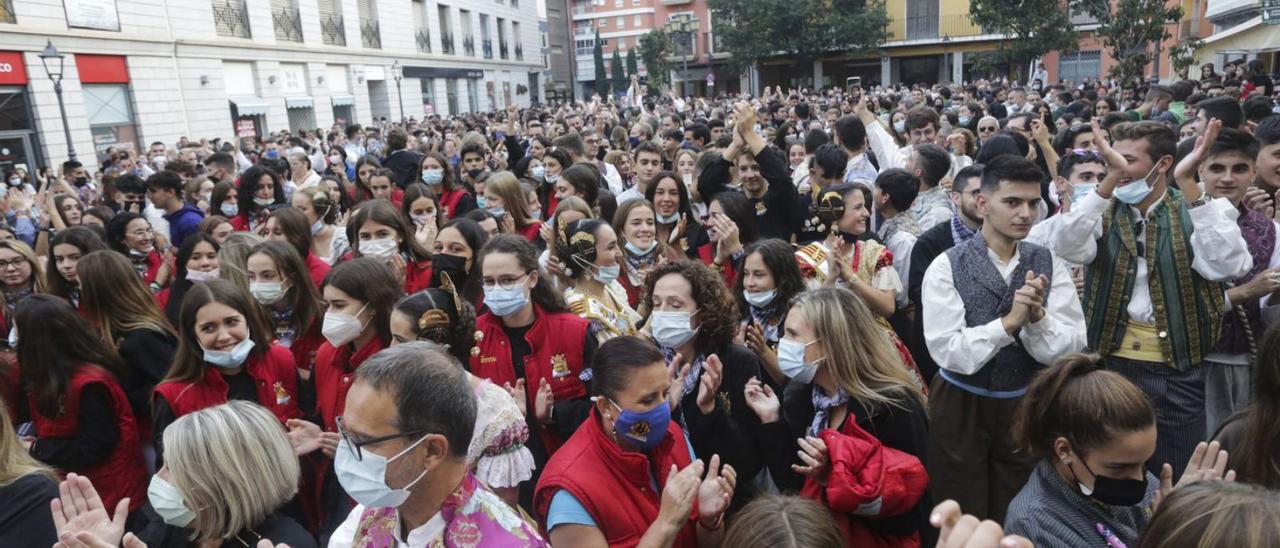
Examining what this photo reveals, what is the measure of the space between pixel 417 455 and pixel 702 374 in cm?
164

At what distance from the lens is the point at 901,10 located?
4725cm

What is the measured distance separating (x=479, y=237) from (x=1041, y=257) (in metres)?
3.15

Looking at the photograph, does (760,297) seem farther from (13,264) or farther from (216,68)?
(216,68)

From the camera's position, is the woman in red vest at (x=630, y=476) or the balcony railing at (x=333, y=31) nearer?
the woman in red vest at (x=630, y=476)

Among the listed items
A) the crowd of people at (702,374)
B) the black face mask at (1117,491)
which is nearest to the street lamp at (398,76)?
the crowd of people at (702,374)

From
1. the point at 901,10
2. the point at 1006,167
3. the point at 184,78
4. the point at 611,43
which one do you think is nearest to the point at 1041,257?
the point at 1006,167

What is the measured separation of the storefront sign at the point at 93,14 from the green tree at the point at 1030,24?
25.1 metres

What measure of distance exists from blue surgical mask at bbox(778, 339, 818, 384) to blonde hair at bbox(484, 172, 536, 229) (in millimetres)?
3595

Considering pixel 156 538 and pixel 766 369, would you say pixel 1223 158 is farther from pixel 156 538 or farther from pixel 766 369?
pixel 156 538

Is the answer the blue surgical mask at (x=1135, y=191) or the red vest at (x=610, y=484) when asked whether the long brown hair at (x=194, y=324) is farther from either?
the blue surgical mask at (x=1135, y=191)

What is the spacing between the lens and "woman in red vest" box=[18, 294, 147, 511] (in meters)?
3.39

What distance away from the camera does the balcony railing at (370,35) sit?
29906 mm

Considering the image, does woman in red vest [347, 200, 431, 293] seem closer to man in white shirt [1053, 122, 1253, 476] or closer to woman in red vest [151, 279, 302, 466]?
woman in red vest [151, 279, 302, 466]

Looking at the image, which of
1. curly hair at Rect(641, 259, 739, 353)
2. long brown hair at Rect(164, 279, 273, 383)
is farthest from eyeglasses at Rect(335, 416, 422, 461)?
long brown hair at Rect(164, 279, 273, 383)
